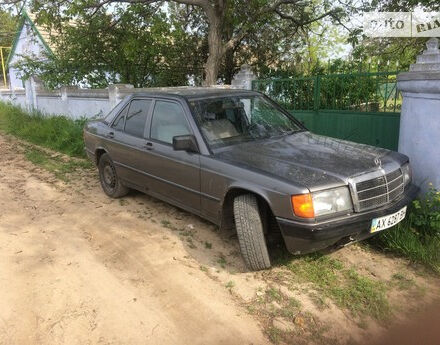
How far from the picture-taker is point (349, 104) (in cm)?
636

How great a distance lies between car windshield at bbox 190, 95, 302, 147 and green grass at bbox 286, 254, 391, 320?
140 centimetres

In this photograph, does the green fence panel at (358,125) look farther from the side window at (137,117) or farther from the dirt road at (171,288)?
the side window at (137,117)

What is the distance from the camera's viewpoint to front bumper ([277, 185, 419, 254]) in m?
3.04

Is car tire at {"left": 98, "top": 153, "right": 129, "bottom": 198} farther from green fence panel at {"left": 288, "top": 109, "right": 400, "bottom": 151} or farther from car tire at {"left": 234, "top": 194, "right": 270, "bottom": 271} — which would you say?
green fence panel at {"left": 288, "top": 109, "right": 400, "bottom": 151}

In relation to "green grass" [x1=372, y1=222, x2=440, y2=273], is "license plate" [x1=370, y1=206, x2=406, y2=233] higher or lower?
higher

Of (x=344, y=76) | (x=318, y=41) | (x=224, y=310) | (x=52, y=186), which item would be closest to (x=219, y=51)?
(x=344, y=76)

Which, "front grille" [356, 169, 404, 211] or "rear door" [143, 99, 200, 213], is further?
"rear door" [143, 99, 200, 213]

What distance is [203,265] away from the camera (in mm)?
3744

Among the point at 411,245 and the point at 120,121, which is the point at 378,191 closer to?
the point at 411,245

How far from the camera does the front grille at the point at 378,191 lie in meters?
3.22

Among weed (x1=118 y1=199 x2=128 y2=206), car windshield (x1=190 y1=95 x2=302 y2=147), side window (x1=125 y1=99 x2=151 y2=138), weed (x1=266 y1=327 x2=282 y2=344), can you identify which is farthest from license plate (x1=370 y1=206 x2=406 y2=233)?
weed (x1=118 y1=199 x2=128 y2=206)

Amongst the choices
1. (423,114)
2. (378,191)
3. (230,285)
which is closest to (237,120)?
(378,191)

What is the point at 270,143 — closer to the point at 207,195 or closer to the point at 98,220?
the point at 207,195

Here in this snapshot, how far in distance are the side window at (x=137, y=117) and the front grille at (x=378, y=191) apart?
8.86 feet
